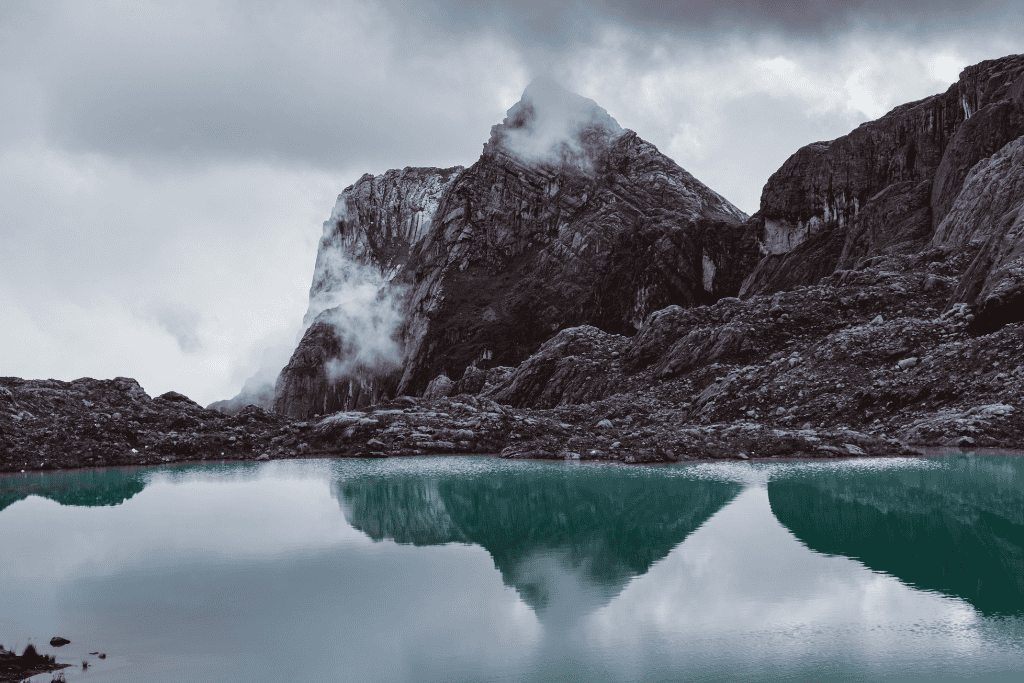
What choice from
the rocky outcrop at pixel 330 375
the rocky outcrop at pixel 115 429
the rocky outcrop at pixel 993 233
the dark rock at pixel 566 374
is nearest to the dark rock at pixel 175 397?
the rocky outcrop at pixel 115 429

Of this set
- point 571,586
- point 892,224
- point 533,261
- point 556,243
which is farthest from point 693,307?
point 571,586

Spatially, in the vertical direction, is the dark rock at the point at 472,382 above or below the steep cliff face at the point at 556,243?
below

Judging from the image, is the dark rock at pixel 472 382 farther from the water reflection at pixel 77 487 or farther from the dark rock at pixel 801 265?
the water reflection at pixel 77 487

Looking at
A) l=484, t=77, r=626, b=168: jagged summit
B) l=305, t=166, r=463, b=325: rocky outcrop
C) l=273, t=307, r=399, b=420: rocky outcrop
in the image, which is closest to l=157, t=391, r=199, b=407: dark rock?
l=273, t=307, r=399, b=420: rocky outcrop

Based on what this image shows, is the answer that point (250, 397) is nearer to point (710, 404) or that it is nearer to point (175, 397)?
point (175, 397)

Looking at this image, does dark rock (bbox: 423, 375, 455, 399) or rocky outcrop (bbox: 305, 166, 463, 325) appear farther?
rocky outcrop (bbox: 305, 166, 463, 325)

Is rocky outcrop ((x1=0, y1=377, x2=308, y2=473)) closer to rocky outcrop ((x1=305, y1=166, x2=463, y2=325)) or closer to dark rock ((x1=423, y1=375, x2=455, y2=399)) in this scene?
dark rock ((x1=423, y1=375, x2=455, y2=399))
